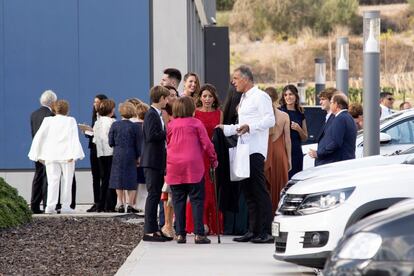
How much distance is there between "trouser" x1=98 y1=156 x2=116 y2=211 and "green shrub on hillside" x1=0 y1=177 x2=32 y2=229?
248cm

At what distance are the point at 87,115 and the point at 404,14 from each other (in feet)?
203

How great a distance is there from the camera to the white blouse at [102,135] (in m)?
19.2

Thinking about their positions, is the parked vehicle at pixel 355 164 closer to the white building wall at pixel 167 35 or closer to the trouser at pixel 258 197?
the trouser at pixel 258 197

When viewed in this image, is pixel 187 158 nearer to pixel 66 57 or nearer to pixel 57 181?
pixel 57 181

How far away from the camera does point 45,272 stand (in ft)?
40.3

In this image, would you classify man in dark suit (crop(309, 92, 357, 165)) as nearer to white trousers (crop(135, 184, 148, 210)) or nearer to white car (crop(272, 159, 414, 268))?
white car (crop(272, 159, 414, 268))

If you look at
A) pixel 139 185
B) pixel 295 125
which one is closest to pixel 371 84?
pixel 295 125

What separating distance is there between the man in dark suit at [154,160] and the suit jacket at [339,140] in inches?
71.7

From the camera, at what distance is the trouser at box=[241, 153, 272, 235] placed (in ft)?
46.3

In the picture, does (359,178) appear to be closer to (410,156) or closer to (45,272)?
(410,156)

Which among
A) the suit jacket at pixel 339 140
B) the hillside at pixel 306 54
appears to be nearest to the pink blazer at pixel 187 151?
the suit jacket at pixel 339 140

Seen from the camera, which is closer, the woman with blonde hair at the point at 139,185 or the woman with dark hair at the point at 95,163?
the woman with blonde hair at the point at 139,185

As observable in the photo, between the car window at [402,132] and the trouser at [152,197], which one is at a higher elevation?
the car window at [402,132]

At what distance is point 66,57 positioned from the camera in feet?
74.9
